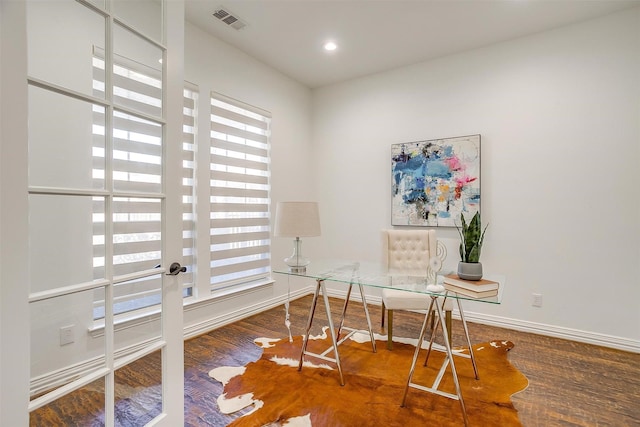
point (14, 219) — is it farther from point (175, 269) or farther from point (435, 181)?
point (435, 181)

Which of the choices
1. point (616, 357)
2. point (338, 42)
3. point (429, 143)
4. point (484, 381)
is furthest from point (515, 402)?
point (338, 42)

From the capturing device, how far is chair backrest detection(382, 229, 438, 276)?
9.93 ft

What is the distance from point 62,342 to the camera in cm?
113

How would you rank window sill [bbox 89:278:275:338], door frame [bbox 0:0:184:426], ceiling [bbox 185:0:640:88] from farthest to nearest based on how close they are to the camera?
1. ceiling [bbox 185:0:640:88]
2. window sill [bbox 89:278:275:338]
3. door frame [bbox 0:0:184:426]

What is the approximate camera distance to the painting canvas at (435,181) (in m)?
3.40

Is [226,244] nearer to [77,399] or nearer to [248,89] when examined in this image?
[248,89]

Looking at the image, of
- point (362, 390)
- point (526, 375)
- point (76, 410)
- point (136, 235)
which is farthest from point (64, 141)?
point (526, 375)

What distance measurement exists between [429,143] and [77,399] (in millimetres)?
3609

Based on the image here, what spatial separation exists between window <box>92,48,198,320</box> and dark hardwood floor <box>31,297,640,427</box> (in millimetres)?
342

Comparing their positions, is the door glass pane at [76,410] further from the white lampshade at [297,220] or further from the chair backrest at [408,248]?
the chair backrest at [408,248]

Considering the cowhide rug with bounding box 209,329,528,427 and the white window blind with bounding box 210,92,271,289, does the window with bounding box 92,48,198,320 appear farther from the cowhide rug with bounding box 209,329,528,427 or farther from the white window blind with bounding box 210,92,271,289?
the white window blind with bounding box 210,92,271,289

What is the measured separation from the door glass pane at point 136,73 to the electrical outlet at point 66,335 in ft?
2.93

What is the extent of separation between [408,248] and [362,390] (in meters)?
1.44

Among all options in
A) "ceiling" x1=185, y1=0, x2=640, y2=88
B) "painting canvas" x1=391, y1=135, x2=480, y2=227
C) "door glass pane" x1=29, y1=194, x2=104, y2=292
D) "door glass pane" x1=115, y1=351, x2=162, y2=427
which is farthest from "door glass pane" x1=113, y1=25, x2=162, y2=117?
"painting canvas" x1=391, y1=135, x2=480, y2=227
